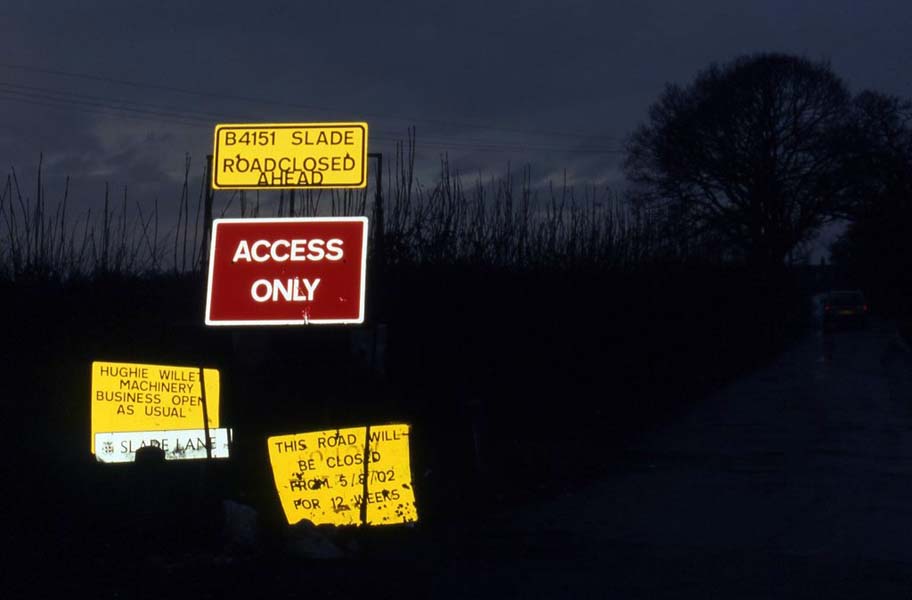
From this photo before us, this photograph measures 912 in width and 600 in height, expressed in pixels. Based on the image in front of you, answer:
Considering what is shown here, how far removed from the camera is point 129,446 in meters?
9.18

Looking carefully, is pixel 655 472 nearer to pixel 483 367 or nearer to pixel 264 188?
pixel 483 367

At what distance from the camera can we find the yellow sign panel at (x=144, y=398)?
364 inches

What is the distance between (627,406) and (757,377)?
957cm

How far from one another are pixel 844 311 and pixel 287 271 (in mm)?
42880

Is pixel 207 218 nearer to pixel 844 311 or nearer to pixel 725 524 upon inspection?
pixel 725 524

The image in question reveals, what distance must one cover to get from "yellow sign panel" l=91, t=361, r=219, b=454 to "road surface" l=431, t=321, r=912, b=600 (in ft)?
7.96

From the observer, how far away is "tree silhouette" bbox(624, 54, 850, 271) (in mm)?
47625

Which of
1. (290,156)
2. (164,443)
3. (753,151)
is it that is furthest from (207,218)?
(753,151)

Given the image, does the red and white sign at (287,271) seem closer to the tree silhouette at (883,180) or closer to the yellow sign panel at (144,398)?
the yellow sign panel at (144,398)

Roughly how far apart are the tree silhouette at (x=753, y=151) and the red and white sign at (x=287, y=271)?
1503 inches

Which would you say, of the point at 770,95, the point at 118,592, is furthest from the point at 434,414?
the point at 770,95

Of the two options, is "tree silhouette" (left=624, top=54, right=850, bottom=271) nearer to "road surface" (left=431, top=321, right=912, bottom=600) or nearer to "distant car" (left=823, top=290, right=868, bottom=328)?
"distant car" (left=823, top=290, right=868, bottom=328)

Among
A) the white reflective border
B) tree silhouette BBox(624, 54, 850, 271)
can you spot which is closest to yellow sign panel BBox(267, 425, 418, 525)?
the white reflective border

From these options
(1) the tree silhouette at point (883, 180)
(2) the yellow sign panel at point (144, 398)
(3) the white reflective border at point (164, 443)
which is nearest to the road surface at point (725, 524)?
(3) the white reflective border at point (164, 443)
